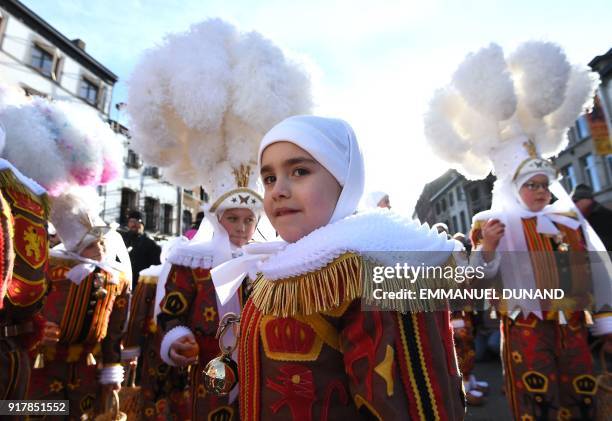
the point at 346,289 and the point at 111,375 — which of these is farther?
the point at 111,375

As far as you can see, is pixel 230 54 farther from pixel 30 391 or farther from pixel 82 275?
pixel 30 391

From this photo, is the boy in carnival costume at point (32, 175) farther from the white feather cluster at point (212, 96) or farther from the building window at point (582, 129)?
the building window at point (582, 129)

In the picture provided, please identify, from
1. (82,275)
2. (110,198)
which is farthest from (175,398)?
(110,198)

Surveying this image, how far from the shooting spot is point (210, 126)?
2.59 metres

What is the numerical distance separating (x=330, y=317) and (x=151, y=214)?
24.7m

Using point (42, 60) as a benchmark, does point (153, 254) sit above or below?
below

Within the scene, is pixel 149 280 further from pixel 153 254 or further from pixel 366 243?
pixel 366 243

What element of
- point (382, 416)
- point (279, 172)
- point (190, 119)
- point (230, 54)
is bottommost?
point (382, 416)

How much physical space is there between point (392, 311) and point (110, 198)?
22345mm

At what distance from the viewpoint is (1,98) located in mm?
2066

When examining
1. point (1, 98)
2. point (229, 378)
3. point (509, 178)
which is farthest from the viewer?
point (509, 178)

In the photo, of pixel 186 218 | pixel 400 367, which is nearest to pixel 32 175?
pixel 400 367

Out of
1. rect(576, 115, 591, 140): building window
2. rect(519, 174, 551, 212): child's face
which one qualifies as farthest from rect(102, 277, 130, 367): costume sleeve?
rect(576, 115, 591, 140): building window

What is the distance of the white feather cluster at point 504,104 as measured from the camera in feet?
10.0
